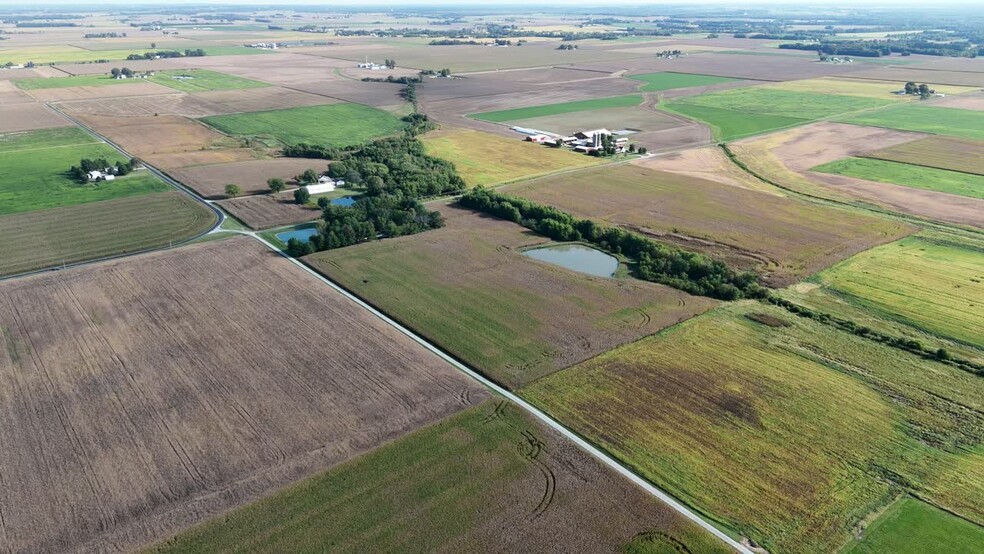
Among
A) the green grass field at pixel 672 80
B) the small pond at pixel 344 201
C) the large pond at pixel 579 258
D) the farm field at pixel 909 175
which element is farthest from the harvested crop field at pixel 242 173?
the green grass field at pixel 672 80

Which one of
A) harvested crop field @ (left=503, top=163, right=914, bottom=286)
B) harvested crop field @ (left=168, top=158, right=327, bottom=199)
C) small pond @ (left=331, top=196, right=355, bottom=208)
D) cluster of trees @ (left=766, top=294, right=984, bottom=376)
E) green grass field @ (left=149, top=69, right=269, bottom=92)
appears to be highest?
green grass field @ (left=149, top=69, right=269, bottom=92)

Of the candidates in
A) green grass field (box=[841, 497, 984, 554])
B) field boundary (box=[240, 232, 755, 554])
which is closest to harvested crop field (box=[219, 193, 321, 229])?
field boundary (box=[240, 232, 755, 554])

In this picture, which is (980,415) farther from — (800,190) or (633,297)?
(800,190)

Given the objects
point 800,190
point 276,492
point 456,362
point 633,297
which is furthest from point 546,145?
point 276,492

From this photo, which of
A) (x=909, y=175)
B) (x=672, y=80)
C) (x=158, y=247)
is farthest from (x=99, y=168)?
(x=672, y=80)

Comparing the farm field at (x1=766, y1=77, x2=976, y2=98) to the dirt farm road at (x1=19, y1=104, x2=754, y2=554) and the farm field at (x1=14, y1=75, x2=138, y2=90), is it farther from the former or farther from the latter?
the farm field at (x1=14, y1=75, x2=138, y2=90)

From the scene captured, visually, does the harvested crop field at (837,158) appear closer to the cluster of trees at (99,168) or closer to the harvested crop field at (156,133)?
the harvested crop field at (156,133)
